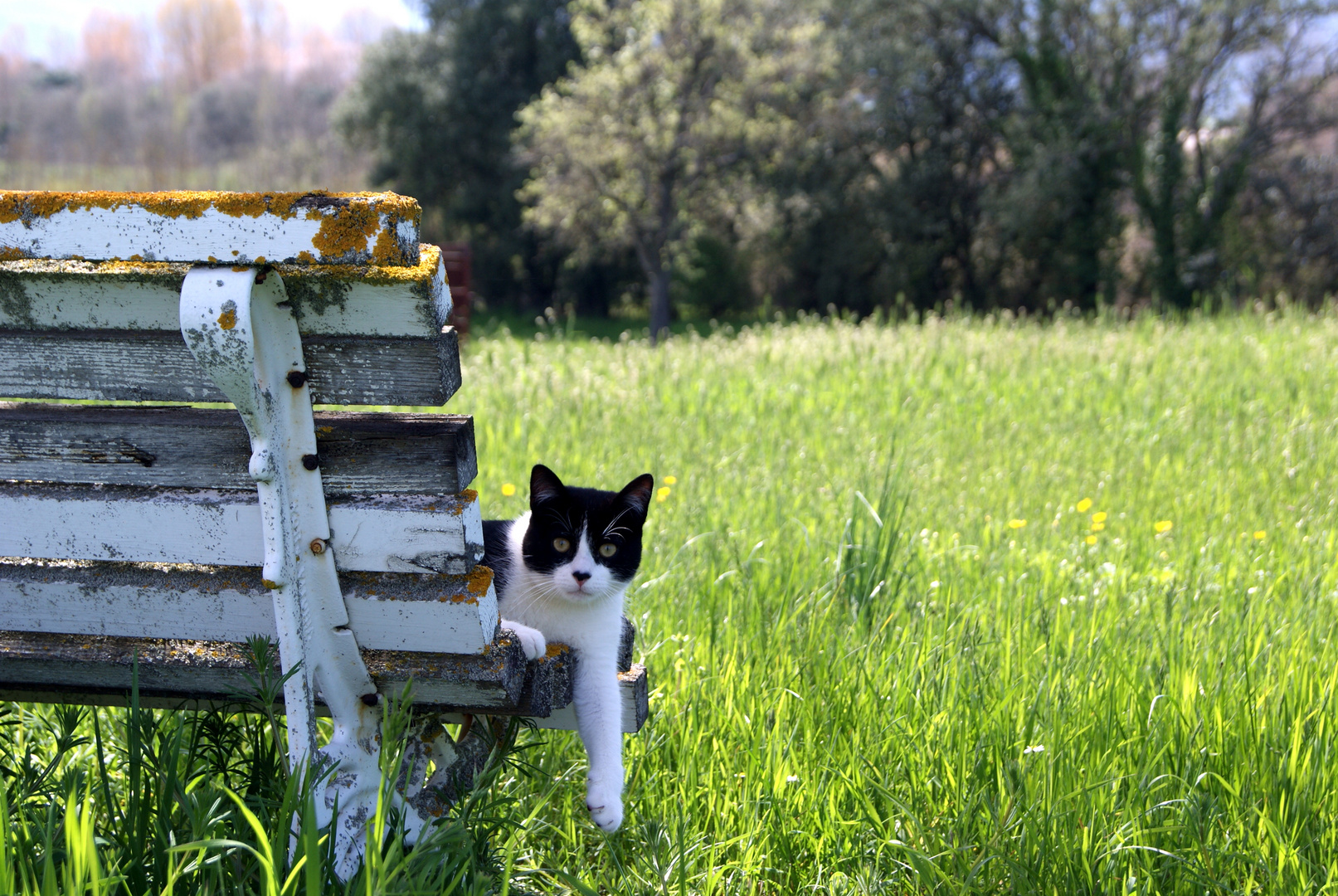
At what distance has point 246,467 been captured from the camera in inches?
58.7

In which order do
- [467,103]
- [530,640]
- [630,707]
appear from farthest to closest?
1. [467,103]
2. [630,707]
3. [530,640]

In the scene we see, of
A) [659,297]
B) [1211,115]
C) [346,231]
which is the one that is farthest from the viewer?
[659,297]

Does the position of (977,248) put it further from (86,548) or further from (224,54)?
(224,54)

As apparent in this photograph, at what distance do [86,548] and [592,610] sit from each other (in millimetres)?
1030

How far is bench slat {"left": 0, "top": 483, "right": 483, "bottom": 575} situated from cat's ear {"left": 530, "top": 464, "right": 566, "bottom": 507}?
73 cm

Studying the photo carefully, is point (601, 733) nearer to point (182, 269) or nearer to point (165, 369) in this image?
point (165, 369)

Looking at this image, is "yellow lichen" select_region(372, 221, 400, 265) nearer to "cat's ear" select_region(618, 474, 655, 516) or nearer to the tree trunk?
"cat's ear" select_region(618, 474, 655, 516)

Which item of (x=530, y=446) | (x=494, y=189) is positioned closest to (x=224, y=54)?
(x=494, y=189)

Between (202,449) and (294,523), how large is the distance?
20 centimetres

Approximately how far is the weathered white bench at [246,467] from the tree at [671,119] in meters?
21.9

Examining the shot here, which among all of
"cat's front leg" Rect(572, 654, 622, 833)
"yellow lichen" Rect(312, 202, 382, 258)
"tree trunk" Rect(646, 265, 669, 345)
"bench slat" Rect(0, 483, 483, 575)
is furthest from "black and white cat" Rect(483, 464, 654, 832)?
"tree trunk" Rect(646, 265, 669, 345)

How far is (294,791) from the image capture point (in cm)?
151

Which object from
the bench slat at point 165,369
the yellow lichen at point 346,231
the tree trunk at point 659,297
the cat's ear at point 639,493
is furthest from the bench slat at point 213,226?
the tree trunk at point 659,297

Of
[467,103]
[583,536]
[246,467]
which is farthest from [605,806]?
[467,103]
